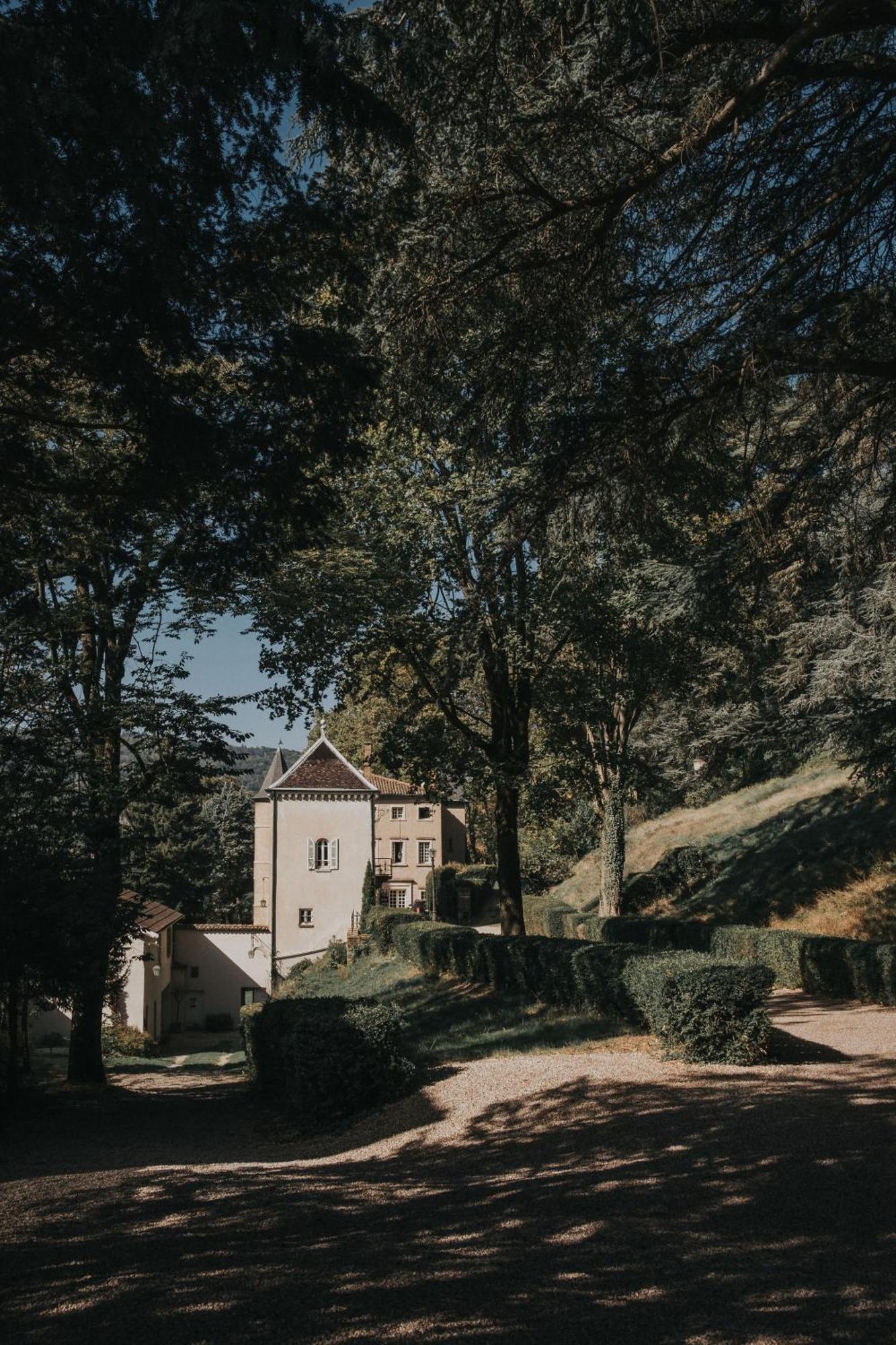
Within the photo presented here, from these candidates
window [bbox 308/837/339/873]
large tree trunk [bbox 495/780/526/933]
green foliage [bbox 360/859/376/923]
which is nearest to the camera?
large tree trunk [bbox 495/780/526/933]

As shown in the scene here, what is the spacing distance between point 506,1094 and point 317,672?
28.8ft

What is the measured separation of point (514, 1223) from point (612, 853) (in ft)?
66.6

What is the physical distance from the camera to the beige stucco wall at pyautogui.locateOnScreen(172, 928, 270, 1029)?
38562 mm

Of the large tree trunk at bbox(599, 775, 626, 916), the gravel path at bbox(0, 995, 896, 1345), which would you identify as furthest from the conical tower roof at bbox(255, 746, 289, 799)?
the gravel path at bbox(0, 995, 896, 1345)

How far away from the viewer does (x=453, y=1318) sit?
4.66 meters

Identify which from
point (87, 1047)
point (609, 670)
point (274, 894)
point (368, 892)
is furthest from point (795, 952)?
point (274, 894)

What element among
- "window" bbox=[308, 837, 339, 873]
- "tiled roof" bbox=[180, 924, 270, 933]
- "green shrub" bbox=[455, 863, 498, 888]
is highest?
"window" bbox=[308, 837, 339, 873]

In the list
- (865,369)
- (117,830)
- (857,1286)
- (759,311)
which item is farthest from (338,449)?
(117,830)

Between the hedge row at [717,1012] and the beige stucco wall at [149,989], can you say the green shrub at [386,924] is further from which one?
the hedge row at [717,1012]

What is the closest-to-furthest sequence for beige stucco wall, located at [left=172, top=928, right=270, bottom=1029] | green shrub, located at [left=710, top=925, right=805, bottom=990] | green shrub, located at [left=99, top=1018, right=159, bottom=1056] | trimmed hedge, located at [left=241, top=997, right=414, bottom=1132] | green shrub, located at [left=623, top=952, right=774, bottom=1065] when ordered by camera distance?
green shrub, located at [left=623, top=952, right=774, bottom=1065] → trimmed hedge, located at [left=241, top=997, right=414, bottom=1132] → green shrub, located at [left=710, top=925, right=805, bottom=990] → green shrub, located at [left=99, top=1018, right=159, bottom=1056] → beige stucco wall, located at [left=172, top=928, right=270, bottom=1029]

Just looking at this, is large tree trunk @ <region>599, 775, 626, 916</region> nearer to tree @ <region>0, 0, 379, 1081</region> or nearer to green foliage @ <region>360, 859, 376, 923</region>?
green foliage @ <region>360, 859, 376, 923</region>

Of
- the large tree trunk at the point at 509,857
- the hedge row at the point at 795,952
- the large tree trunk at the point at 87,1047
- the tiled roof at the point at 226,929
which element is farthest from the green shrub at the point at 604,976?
the tiled roof at the point at 226,929

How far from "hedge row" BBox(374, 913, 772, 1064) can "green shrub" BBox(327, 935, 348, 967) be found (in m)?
13.4

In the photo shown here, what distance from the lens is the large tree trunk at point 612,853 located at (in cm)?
2514
